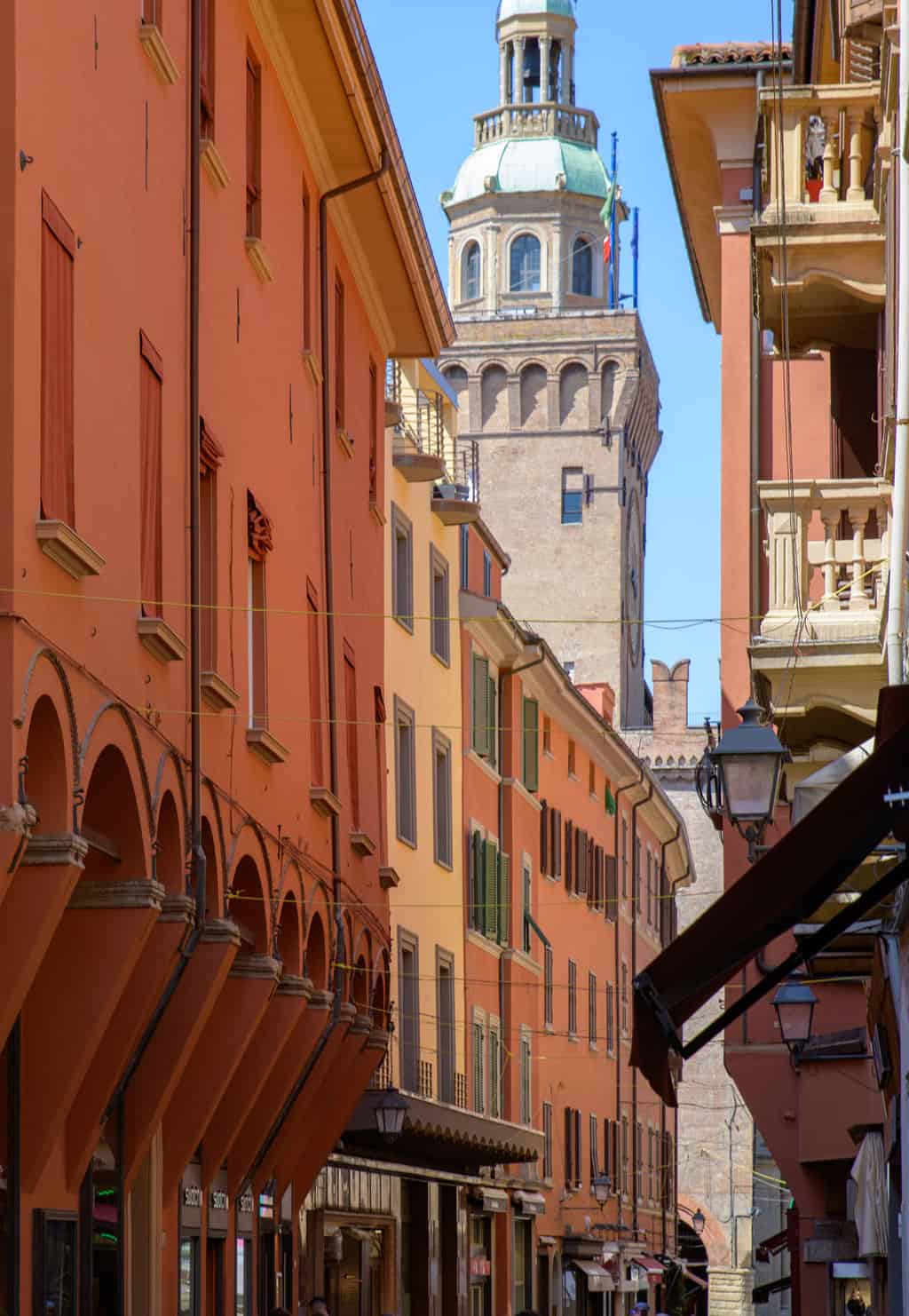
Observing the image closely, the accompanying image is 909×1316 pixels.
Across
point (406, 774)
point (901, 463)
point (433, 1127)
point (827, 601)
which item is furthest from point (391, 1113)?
point (901, 463)

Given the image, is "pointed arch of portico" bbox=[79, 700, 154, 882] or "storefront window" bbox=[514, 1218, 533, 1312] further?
"storefront window" bbox=[514, 1218, 533, 1312]

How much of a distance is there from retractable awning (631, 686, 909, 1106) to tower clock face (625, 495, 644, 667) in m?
78.3

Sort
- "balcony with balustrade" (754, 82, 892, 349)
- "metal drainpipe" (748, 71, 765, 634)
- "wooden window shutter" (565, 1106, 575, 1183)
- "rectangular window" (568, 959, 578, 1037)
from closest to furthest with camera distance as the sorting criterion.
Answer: "balcony with balustrade" (754, 82, 892, 349), "metal drainpipe" (748, 71, 765, 634), "wooden window shutter" (565, 1106, 575, 1183), "rectangular window" (568, 959, 578, 1037)

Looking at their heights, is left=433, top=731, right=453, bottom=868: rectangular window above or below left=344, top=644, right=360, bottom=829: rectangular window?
above

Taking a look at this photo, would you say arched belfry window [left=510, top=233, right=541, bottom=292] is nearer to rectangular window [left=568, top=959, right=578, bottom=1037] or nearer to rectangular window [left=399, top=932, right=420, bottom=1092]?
rectangular window [left=568, top=959, right=578, bottom=1037]

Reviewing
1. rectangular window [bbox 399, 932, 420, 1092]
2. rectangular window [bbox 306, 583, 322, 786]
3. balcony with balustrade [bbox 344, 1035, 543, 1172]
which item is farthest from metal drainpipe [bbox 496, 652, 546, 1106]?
rectangular window [bbox 306, 583, 322, 786]

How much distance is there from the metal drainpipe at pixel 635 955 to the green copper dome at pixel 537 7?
56.9 meters

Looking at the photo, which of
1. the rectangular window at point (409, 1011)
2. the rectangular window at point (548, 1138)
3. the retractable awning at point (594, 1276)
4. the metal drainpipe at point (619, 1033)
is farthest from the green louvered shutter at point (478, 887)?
the metal drainpipe at point (619, 1033)

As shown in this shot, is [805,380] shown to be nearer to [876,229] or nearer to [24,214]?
[876,229]

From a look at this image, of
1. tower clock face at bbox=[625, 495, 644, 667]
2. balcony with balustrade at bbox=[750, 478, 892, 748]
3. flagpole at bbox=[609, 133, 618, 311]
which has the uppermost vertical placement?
flagpole at bbox=[609, 133, 618, 311]

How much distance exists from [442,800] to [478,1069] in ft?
14.3

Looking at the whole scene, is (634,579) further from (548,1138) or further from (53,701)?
(53,701)

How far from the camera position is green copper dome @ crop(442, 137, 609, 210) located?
339 feet

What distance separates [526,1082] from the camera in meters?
41.2
